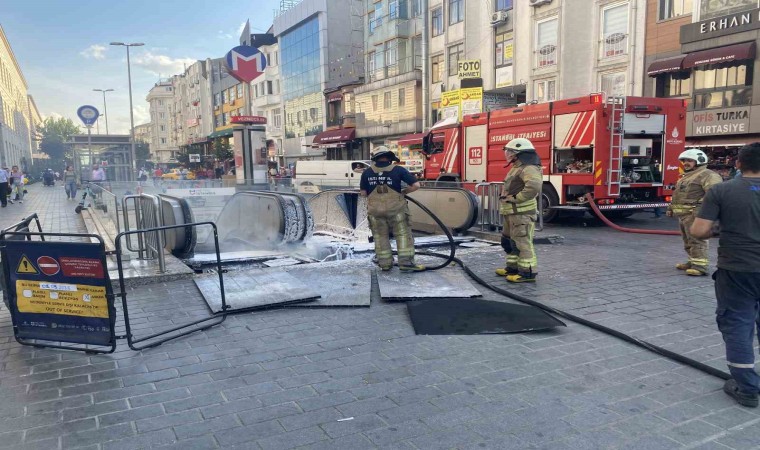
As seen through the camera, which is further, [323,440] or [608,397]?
[608,397]

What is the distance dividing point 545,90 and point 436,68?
9.12 metres

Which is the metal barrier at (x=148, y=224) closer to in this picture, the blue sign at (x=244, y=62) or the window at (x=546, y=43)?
the blue sign at (x=244, y=62)

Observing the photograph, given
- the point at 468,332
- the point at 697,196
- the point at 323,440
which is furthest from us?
the point at 697,196

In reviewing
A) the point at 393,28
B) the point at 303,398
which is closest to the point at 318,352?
the point at 303,398

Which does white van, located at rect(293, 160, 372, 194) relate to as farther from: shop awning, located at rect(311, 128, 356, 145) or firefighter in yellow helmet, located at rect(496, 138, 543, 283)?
firefighter in yellow helmet, located at rect(496, 138, 543, 283)

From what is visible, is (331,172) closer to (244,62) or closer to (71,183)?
(244,62)

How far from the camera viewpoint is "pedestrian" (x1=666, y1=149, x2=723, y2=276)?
6.90 m

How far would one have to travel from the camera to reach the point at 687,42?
19719 millimetres

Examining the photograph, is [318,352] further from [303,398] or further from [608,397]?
[608,397]

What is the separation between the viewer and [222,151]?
5266 centimetres

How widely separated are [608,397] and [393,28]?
3500 cm

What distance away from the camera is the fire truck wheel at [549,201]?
13.1m

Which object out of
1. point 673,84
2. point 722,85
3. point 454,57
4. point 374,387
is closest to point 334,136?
point 454,57

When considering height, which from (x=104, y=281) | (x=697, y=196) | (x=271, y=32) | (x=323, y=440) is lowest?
(x=323, y=440)
